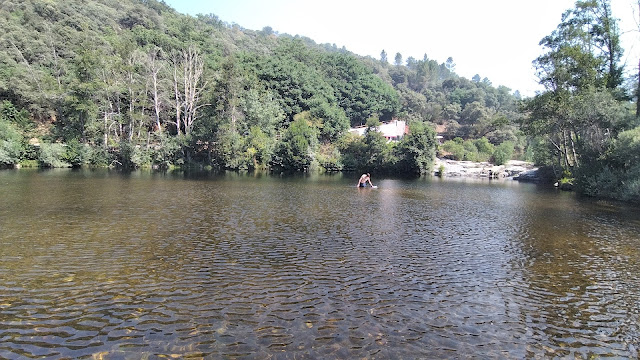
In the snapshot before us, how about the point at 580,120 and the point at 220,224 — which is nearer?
the point at 220,224

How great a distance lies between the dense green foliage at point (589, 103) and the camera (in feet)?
116

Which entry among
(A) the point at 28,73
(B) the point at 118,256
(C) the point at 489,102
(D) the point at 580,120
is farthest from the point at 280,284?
(C) the point at 489,102

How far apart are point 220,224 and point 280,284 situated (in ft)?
31.0

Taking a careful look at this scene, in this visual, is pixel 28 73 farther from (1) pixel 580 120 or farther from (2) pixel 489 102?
(2) pixel 489 102

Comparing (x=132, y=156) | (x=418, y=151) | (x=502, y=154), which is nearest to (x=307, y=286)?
(x=132, y=156)

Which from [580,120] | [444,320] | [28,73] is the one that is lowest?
[444,320]

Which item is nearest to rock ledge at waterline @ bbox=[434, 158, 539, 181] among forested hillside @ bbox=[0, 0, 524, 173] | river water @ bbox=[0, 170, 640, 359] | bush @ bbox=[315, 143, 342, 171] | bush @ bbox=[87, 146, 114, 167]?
forested hillside @ bbox=[0, 0, 524, 173]

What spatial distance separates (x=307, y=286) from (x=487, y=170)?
65.3 meters

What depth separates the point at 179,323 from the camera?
8.70 m

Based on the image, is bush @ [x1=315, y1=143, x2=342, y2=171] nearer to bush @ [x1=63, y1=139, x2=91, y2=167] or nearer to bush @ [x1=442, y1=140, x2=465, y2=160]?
bush @ [x1=442, y1=140, x2=465, y2=160]

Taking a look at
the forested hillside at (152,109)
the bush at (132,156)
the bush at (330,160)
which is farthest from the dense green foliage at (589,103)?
the bush at (132,156)

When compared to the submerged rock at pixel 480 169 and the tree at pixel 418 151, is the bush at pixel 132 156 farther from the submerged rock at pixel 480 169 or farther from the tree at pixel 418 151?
the submerged rock at pixel 480 169

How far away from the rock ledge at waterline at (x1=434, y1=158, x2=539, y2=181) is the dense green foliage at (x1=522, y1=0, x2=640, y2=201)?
549 inches

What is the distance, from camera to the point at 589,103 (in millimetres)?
37062
